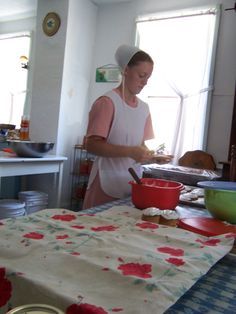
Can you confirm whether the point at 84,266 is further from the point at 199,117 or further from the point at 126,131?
the point at 199,117

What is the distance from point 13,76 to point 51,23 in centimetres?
137

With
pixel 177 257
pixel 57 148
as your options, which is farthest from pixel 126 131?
pixel 57 148

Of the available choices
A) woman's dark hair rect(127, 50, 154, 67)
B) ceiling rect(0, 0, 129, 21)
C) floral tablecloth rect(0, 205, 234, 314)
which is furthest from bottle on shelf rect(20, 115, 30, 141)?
floral tablecloth rect(0, 205, 234, 314)

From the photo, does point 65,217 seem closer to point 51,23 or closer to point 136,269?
point 136,269

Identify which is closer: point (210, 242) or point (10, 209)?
point (210, 242)

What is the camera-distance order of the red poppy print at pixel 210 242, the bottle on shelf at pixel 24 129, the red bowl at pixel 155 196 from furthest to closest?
the bottle on shelf at pixel 24 129 < the red bowl at pixel 155 196 < the red poppy print at pixel 210 242

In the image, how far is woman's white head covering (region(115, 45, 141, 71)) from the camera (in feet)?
3.65

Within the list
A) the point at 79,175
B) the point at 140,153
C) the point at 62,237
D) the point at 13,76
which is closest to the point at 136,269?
the point at 62,237

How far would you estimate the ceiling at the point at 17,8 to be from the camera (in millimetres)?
3539

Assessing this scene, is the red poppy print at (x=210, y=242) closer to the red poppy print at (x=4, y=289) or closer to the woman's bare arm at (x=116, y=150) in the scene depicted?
the red poppy print at (x=4, y=289)

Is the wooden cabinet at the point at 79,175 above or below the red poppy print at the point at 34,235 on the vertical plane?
below

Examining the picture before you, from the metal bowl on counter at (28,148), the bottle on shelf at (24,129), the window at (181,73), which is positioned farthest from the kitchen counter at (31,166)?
the window at (181,73)

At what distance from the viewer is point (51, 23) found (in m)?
3.03

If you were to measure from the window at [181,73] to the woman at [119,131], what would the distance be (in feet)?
5.27
